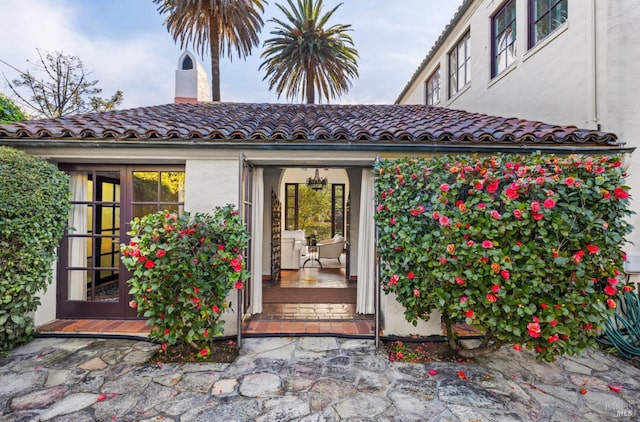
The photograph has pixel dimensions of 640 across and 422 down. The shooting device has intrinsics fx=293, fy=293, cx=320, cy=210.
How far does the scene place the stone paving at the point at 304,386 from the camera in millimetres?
2988

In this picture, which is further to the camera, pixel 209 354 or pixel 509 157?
pixel 209 354

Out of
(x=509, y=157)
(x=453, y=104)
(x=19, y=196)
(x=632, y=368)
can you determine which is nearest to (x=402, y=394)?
(x=509, y=157)

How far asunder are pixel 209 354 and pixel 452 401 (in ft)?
10.2

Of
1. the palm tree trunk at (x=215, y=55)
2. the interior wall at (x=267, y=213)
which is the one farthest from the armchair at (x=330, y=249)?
the palm tree trunk at (x=215, y=55)

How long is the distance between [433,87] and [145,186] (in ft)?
35.2

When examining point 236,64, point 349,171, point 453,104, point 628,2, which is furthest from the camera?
point 236,64

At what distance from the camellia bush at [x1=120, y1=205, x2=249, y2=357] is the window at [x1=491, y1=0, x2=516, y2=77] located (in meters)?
7.66

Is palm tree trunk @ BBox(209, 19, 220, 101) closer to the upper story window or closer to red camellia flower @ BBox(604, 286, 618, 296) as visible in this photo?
the upper story window

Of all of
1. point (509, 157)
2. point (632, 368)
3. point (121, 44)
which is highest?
point (121, 44)

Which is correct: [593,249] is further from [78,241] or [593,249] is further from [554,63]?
[78,241]

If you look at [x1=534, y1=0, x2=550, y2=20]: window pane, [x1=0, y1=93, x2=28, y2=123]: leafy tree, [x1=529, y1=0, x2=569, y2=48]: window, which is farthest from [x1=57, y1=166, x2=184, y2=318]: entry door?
[x1=534, y1=0, x2=550, y2=20]: window pane

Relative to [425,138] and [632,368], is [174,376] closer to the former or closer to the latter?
[425,138]

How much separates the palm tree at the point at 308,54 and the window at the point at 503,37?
8997 mm

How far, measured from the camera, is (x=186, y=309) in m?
3.76
